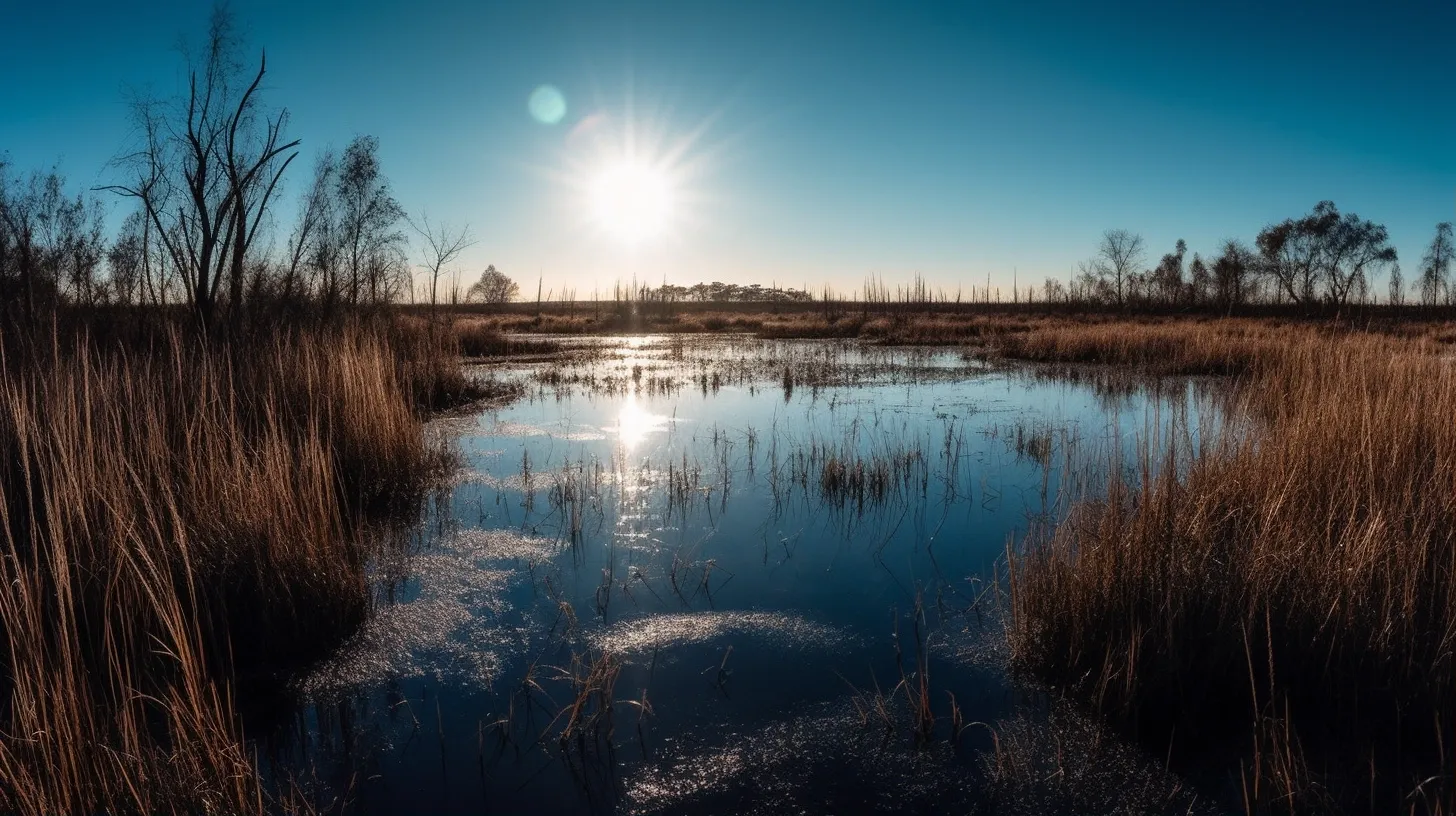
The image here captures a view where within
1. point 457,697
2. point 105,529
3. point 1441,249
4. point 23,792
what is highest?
point 1441,249

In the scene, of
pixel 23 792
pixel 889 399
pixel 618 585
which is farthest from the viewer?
pixel 889 399

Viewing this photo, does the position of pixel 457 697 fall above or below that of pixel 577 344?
below

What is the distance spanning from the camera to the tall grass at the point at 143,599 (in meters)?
2.24

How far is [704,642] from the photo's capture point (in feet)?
11.9

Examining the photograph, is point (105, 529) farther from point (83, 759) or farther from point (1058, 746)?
point (1058, 746)

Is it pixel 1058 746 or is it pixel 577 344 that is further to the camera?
pixel 577 344

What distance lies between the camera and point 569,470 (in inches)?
278

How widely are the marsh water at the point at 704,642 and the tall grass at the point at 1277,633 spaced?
0.31 meters

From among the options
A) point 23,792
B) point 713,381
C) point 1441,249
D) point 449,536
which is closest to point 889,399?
point 713,381

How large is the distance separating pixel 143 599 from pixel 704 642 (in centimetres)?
244

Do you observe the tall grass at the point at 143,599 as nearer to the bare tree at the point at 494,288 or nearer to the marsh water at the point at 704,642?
the marsh water at the point at 704,642

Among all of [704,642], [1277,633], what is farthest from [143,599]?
[1277,633]

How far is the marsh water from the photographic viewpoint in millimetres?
2596

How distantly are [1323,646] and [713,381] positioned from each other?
11.9 meters
